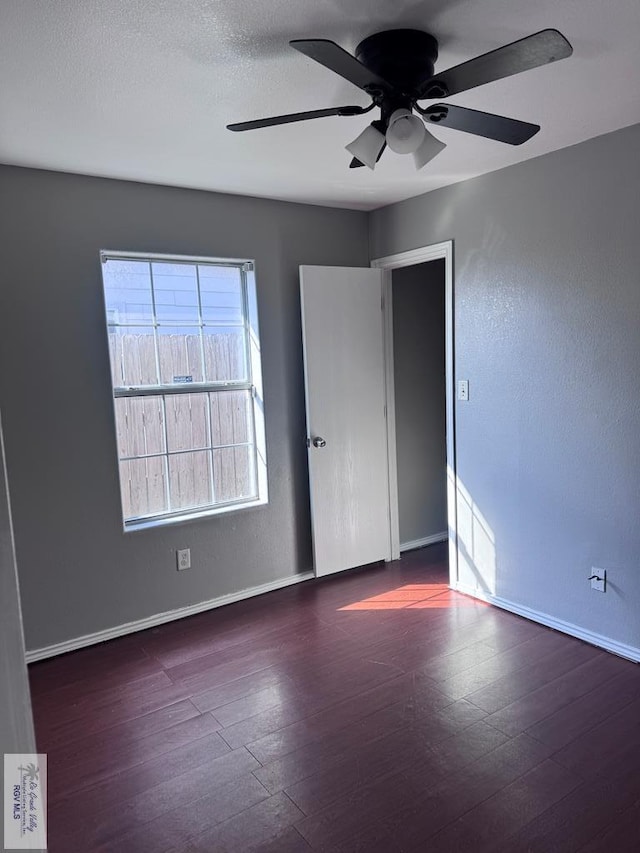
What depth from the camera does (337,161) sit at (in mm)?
2895

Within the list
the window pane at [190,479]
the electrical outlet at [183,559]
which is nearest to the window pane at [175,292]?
the window pane at [190,479]

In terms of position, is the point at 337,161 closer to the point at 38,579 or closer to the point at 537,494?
the point at 537,494

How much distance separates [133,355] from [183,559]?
120 centimetres

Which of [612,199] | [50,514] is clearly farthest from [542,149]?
[50,514]

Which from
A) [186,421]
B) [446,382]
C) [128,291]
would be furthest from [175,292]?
[446,382]

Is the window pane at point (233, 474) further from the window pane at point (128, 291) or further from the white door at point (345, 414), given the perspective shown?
the window pane at point (128, 291)

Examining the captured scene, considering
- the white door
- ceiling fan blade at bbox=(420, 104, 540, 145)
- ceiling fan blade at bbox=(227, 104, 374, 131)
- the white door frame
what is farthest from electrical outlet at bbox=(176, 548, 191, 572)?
ceiling fan blade at bbox=(420, 104, 540, 145)

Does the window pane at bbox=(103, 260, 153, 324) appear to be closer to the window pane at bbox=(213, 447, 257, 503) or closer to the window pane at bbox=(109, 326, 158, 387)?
the window pane at bbox=(109, 326, 158, 387)

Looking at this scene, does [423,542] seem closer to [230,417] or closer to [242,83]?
[230,417]

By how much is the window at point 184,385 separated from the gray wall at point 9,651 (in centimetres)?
235

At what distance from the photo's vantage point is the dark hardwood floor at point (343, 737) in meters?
1.82

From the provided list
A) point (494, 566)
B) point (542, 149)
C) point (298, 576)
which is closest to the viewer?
point (542, 149)

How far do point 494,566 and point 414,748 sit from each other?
4.73ft

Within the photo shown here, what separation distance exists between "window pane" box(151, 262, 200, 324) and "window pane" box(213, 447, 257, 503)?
2.73 ft
